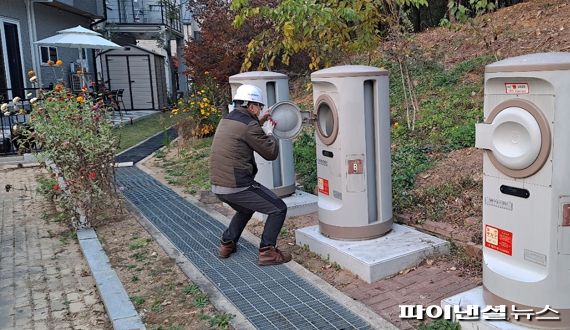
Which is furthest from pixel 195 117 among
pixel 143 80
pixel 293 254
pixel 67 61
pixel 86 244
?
pixel 143 80

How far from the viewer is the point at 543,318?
2857 mm

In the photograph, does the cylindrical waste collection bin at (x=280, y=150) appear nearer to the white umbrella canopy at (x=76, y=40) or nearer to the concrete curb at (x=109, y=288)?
the concrete curb at (x=109, y=288)

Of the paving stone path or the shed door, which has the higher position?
the shed door

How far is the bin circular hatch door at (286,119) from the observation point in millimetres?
4734

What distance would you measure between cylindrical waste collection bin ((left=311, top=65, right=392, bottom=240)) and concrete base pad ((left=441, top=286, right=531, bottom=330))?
1253 mm

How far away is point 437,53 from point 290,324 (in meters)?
9.56

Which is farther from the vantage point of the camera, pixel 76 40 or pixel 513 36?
pixel 76 40

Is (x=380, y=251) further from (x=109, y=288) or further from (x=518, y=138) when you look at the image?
(x=109, y=288)

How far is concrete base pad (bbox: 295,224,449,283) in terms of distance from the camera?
13.4 ft

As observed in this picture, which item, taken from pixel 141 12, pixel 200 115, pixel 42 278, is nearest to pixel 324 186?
pixel 42 278

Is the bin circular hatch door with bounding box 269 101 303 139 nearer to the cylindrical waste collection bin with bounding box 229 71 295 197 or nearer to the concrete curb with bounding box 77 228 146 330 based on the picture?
the cylindrical waste collection bin with bounding box 229 71 295 197

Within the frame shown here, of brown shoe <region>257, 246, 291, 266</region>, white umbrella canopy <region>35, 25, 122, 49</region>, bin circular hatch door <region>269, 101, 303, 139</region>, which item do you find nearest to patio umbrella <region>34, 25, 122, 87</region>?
white umbrella canopy <region>35, 25, 122, 49</region>

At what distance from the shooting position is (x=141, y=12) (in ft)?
77.1

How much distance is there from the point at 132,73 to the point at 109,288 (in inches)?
735
